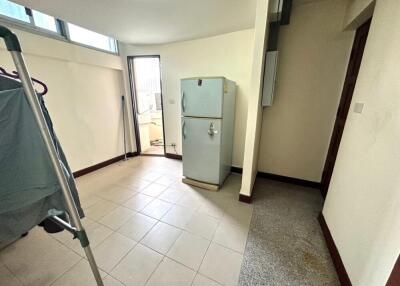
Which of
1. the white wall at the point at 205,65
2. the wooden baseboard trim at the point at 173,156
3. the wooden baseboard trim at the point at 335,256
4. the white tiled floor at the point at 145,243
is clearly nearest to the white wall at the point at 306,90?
the white wall at the point at 205,65

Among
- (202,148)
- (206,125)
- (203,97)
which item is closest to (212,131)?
(206,125)

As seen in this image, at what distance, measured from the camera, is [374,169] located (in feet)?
3.67

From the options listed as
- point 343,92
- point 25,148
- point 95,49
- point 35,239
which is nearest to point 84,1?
point 95,49

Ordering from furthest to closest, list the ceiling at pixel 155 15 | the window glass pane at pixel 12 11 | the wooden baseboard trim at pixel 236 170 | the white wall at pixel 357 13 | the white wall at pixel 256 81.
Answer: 1. the wooden baseboard trim at pixel 236 170
2. the window glass pane at pixel 12 11
3. the ceiling at pixel 155 15
4. the white wall at pixel 256 81
5. the white wall at pixel 357 13

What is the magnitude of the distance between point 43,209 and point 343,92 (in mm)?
3211

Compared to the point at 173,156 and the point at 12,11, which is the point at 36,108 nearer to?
the point at 12,11

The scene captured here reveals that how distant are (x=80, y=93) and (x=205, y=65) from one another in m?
2.25

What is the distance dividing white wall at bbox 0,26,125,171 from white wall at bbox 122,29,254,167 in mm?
735

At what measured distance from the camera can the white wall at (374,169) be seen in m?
0.94

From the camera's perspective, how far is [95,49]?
293cm

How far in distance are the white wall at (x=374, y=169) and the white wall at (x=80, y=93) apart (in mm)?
3675

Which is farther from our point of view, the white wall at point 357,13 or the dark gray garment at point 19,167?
the white wall at point 357,13

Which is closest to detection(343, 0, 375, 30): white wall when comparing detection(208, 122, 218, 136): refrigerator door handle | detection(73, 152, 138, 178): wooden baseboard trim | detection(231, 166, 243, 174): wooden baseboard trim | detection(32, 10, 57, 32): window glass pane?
detection(208, 122, 218, 136): refrigerator door handle

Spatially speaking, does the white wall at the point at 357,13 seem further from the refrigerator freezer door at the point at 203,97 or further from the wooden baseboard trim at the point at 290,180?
the wooden baseboard trim at the point at 290,180
